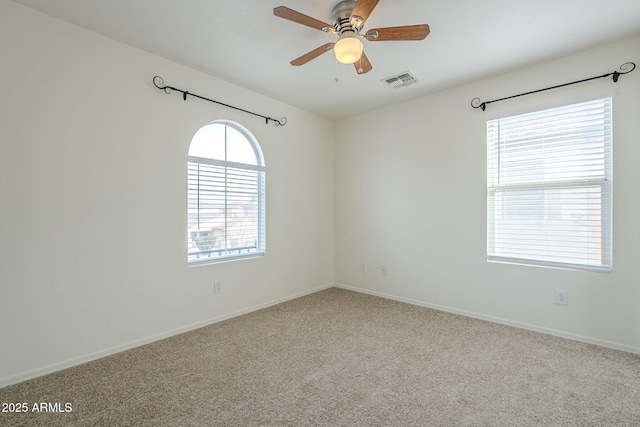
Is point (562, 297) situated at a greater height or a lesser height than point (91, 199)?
lesser

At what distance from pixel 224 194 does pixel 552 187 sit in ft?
10.9

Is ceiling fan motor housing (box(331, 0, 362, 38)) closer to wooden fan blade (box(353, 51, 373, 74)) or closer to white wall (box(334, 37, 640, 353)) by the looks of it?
wooden fan blade (box(353, 51, 373, 74))

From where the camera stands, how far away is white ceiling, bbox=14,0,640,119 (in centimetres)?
208

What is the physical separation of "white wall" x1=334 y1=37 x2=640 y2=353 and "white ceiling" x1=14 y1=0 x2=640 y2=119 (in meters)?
0.23

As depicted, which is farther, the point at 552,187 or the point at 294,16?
the point at 552,187

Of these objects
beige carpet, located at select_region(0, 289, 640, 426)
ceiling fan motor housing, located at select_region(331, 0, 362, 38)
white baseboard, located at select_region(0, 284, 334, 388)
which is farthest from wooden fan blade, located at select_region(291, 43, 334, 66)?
white baseboard, located at select_region(0, 284, 334, 388)

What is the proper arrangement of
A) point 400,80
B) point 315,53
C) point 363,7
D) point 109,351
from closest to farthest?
point 363,7 < point 315,53 < point 109,351 < point 400,80

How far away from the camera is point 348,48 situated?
1.90 meters

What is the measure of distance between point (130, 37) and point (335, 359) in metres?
3.13

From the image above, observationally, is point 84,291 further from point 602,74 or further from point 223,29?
point 602,74

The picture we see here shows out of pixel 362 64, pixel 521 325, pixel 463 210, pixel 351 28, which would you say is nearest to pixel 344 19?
Result: pixel 351 28

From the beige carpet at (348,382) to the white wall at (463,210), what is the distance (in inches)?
12.9

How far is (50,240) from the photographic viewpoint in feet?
7.23

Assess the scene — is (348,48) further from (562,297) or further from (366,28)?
(562,297)
